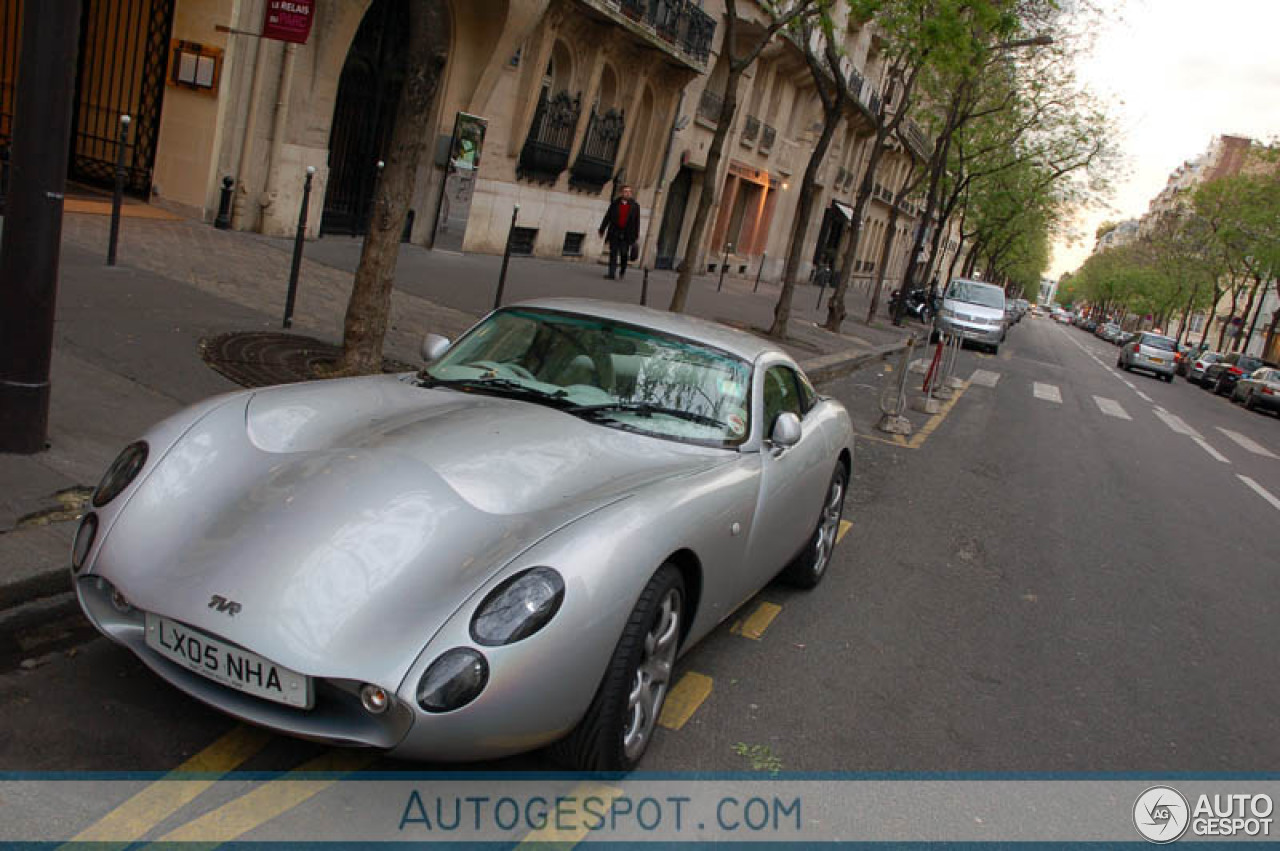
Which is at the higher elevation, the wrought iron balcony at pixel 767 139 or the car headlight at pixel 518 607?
the wrought iron balcony at pixel 767 139

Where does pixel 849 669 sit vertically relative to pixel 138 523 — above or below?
below

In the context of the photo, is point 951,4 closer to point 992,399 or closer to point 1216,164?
point 992,399

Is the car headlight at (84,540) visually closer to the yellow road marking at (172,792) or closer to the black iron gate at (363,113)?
the yellow road marking at (172,792)

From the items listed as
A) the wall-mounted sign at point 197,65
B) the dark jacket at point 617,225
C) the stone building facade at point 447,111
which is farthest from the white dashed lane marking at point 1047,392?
the wall-mounted sign at point 197,65

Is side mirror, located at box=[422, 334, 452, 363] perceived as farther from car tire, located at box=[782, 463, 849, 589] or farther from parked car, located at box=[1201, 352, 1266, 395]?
parked car, located at box=[1201, 352, 1266, 395]

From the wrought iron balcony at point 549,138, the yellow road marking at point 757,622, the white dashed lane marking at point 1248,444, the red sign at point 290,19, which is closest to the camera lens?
the yellow road marking at point 757,622

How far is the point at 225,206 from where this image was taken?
13.9m

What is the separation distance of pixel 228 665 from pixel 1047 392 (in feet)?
64.3

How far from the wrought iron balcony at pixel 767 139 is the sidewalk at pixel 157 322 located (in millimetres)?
17400

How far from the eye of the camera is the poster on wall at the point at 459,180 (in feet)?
59.3

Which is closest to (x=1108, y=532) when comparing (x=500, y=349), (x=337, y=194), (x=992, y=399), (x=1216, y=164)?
(x=500, y=349)

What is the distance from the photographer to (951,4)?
15.1 meters

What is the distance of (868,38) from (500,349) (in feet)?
133

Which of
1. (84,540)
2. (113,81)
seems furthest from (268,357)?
(113,81)
